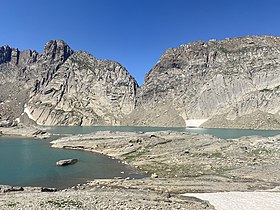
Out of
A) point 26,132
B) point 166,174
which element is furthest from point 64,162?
point 26,132

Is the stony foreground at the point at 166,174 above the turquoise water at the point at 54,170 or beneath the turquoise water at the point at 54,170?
above

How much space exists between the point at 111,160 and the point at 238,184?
1366 inches

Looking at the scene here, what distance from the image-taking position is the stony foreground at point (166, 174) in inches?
1010

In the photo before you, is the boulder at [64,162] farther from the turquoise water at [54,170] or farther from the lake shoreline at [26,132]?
the lake shoreline at [26,132]

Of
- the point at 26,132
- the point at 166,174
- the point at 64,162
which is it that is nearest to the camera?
the point at 166,174

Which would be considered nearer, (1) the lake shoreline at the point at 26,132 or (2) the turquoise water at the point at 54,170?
(2) the turquoise water at the point at 54,170

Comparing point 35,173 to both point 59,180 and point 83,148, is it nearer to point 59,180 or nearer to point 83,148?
point 59,180

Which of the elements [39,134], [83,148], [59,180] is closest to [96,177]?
[59,180]

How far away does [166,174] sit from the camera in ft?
152

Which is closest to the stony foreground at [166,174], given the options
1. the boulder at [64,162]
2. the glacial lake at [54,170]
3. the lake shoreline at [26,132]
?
the glacial lake at [54,170]

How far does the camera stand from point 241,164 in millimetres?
49844

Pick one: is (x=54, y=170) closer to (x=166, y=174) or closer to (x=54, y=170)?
(x=54, y=170)

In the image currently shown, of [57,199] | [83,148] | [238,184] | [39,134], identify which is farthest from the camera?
[39,134]

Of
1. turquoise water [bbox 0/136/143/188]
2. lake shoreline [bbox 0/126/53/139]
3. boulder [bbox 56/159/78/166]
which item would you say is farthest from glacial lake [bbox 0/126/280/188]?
lake shoreline [bbox 0/126/53/139]
